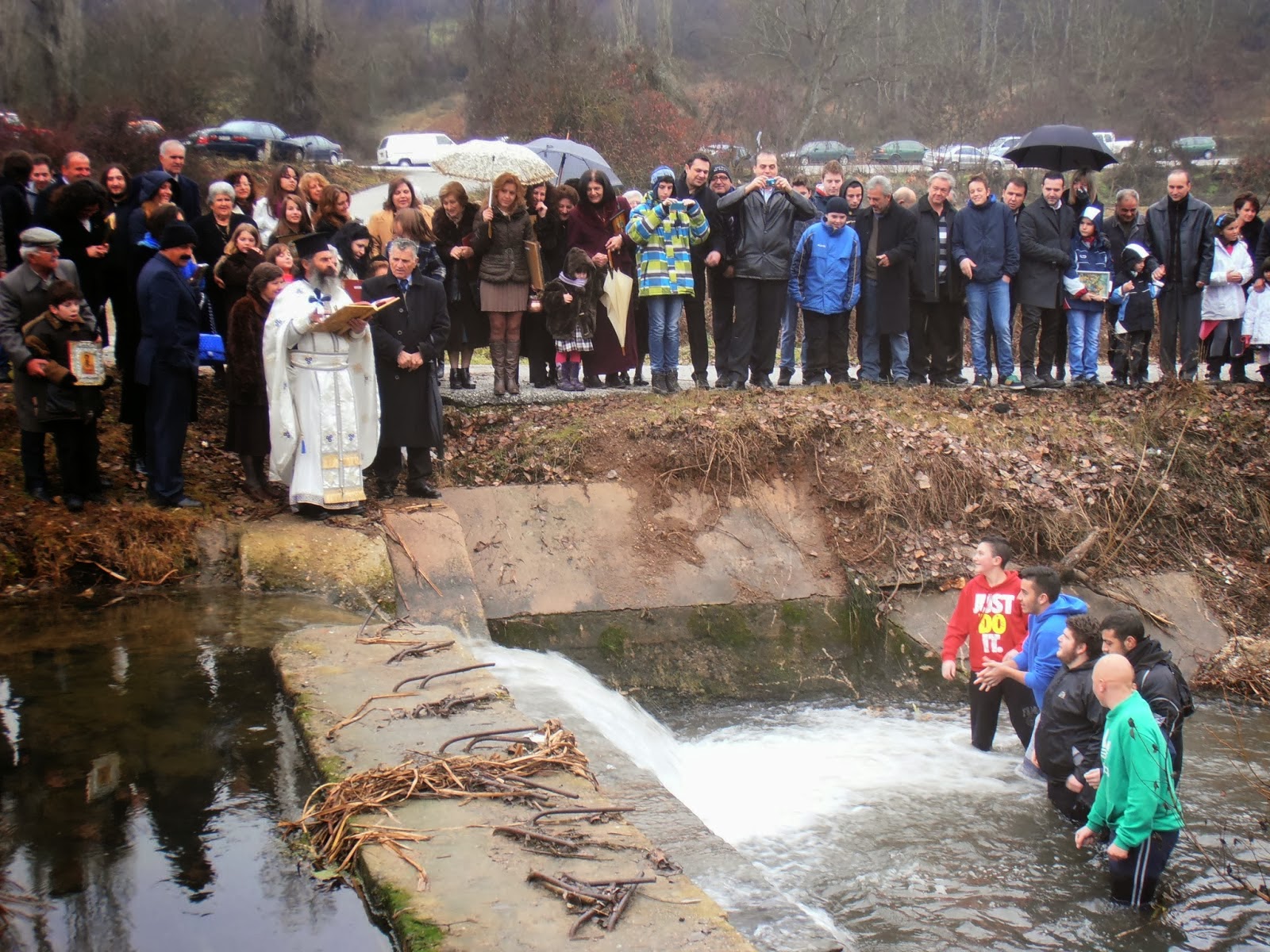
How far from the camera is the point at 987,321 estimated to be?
12.7 m

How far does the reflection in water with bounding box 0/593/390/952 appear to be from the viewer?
14.1ft

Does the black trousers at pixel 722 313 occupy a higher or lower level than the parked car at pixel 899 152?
lower

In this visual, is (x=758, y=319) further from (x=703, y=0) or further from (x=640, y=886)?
(x=703, y=0)

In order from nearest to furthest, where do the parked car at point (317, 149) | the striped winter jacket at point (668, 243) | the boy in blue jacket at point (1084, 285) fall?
the striped winter jacket at point (668, 243) < the boy in blue jacket at point (1084, 285) < the parked car at point (317, 149)

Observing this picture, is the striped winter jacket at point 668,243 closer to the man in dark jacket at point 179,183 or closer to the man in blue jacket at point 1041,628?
the man in dark jacket at point 179,183

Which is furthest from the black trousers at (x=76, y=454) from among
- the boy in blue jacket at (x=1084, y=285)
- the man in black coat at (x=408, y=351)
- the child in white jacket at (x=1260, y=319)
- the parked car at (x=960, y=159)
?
the parked car at (x=960, y=159)

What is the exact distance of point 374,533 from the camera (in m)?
8.91

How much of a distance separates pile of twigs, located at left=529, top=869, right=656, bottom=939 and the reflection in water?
0.64m

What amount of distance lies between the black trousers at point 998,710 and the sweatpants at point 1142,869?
1541 millimetres

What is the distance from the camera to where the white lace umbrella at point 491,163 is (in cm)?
1159

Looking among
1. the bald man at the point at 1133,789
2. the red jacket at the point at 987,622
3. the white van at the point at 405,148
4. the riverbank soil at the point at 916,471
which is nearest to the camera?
the bald man at the point at 1133,789

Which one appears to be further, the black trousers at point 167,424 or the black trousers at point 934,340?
the black trousers at point 934,340

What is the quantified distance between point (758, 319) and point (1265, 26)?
4277 cm

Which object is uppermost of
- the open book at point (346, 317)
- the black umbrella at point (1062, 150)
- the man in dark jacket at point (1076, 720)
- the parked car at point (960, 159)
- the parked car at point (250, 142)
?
the parked car at point (250, 142)
